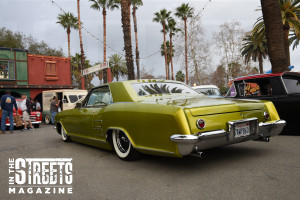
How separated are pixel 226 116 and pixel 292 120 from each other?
304 centimetres

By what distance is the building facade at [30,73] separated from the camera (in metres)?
22.6

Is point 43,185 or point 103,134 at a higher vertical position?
point 103,134

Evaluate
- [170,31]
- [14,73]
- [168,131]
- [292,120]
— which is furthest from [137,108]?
[170,31]

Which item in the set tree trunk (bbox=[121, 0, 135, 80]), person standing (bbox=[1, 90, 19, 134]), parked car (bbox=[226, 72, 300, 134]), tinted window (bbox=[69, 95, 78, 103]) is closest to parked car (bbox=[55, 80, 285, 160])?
parked car (bbox=[226, 72, 300, 134])

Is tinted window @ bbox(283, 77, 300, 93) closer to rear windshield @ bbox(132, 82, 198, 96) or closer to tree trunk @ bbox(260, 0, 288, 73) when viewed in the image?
rear windshield @ bbox(132, 82, 198, 96)

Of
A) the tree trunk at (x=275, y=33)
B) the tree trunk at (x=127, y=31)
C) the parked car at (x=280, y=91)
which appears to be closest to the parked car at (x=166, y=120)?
the parked car at (x=280, y=91)

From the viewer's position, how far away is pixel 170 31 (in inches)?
1384

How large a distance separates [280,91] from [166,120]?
3791 millimetres

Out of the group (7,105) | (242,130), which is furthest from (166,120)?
(7,105)

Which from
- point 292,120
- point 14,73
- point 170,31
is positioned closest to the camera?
point 292,120

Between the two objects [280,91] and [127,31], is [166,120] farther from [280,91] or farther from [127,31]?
[127,31]

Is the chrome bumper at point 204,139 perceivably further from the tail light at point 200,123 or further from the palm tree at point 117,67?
the palm tree at point 117,67

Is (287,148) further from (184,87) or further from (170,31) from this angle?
(170,31)

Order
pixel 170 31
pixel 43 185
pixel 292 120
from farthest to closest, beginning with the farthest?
pixel 170 31 → pixel 292 120 → pixel 43 185
